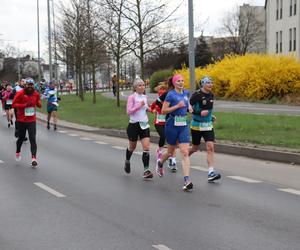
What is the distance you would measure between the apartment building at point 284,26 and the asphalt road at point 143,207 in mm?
42556

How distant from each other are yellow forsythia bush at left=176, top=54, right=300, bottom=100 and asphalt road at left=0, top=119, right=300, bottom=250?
20.5 m

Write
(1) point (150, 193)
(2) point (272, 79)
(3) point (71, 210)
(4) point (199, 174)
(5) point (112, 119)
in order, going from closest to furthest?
(3) point (71, 210)
(1) point (150, 193)
(4) point (199, 174)
(5) point (112, 119)
(2) point (272, 79)

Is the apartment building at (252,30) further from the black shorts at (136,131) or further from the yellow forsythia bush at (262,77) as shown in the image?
the black shorts at (136,131)

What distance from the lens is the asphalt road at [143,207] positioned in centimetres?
596

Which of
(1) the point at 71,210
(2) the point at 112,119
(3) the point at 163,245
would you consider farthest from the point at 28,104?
(2) the point at 112,119

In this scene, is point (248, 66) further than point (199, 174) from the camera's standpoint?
Yes

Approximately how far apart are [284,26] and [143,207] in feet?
166

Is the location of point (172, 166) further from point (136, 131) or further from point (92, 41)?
point (92, 41)

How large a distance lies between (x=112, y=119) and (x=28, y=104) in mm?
10213

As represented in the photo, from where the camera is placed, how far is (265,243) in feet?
19.1

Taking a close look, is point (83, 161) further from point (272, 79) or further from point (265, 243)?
point (272, 79)

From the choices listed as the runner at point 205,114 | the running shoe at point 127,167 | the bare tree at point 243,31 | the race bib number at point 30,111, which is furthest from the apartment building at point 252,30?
the runner at point 205,114

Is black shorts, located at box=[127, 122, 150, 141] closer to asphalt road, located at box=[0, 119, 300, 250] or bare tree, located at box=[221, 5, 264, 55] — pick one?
asphalt road, located at box=[0, 119, 300, 250]

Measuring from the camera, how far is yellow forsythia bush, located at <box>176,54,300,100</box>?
3188 cm
